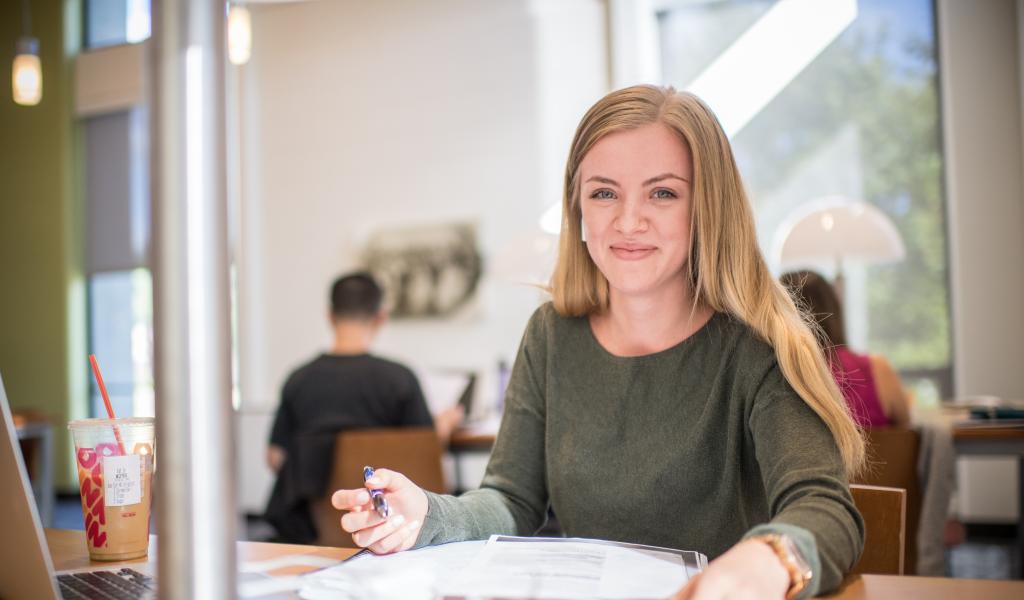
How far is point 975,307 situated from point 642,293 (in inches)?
170

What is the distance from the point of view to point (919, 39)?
5.21m

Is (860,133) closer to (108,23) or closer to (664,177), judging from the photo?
(664,177)

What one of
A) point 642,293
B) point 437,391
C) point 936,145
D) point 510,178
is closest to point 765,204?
point 936,145

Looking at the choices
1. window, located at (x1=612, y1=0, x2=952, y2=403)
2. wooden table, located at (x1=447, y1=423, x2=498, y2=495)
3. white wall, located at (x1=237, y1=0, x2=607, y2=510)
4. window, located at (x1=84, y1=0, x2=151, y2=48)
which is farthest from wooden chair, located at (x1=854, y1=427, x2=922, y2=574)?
window, located at (x1=84, y1=0, x2=151, y2=48)

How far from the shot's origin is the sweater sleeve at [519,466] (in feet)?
3.96

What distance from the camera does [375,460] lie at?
291 centimetres

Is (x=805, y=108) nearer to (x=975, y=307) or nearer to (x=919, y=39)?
(x=919, y=39)

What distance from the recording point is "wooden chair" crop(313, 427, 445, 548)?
2879mm

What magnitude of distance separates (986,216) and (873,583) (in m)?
4.73

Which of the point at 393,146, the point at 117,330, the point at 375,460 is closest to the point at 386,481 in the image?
the point at 375,460

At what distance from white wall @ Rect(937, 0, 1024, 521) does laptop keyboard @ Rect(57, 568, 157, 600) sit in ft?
16.3

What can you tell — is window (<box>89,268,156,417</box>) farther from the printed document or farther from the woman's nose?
the printed document

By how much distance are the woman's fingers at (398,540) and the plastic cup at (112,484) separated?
0.96 feet

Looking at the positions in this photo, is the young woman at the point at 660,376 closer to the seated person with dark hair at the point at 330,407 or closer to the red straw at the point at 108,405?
the red straw at the point at 108,405
